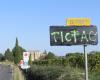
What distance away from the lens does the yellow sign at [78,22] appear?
40.3 feet

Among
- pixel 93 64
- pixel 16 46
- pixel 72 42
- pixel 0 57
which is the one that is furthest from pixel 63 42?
pixel 0 57

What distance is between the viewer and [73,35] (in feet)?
40.5

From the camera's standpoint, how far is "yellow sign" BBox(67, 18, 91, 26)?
12273 millimetres

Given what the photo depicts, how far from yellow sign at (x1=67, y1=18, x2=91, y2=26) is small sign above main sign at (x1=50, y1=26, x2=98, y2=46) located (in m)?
0.11

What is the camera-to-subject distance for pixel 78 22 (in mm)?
12305

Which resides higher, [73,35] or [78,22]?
[78,22]

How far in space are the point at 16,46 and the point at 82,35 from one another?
91799mm

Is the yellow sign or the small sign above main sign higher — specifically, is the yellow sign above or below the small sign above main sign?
above

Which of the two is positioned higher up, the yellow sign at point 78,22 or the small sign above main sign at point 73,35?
the yellow sign at point 78,22

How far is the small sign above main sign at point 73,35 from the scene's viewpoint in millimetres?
12273

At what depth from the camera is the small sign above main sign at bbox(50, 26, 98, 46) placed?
12273mm

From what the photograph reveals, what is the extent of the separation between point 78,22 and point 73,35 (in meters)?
0.39

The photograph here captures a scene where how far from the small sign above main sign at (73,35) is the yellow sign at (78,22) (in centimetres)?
11

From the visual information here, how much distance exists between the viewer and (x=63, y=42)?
12.4 meters
